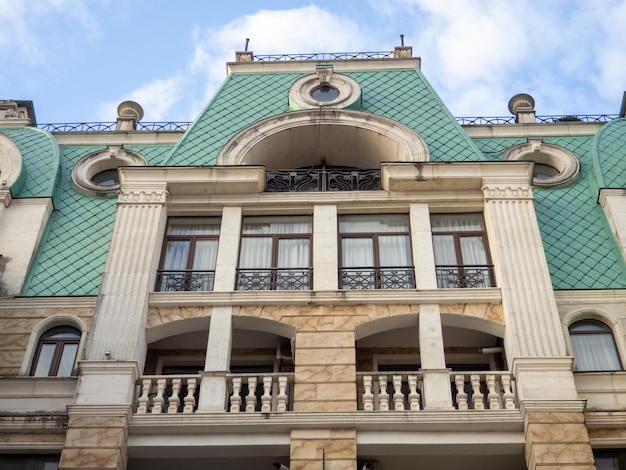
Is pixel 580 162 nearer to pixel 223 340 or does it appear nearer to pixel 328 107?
pixel 328 107

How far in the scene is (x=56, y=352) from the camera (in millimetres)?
20406

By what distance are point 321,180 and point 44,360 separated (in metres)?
8.10

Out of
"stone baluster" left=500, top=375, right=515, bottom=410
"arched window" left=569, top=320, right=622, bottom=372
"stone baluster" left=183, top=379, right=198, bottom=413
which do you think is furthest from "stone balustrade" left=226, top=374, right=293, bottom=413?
"arched window" left=569, top=320, right=622, bottom=372

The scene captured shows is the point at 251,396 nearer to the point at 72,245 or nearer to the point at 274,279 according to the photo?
the point at 274,279

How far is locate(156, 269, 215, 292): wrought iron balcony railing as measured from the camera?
21109mm

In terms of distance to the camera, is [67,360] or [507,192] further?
[507,192]

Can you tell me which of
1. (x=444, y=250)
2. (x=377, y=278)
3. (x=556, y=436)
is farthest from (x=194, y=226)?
(x=556, y=436)

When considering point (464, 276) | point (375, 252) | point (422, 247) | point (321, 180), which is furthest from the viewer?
point (321, 180)

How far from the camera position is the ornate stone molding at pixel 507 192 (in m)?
21.9

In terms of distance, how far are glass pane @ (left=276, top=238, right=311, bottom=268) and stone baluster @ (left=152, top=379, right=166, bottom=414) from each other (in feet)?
13.6

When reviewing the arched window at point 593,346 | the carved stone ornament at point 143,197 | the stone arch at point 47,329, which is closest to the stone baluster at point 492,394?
the arched window at point 593,346

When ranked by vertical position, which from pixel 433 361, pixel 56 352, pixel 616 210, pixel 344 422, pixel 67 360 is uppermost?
pixel 616 210

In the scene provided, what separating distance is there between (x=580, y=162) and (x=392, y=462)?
35.8ft

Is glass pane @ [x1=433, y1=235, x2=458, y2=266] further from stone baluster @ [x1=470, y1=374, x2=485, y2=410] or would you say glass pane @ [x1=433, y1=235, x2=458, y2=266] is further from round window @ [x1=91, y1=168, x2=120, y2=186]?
round window @ [x1=91, y1=168, x2=120, y2=186]
